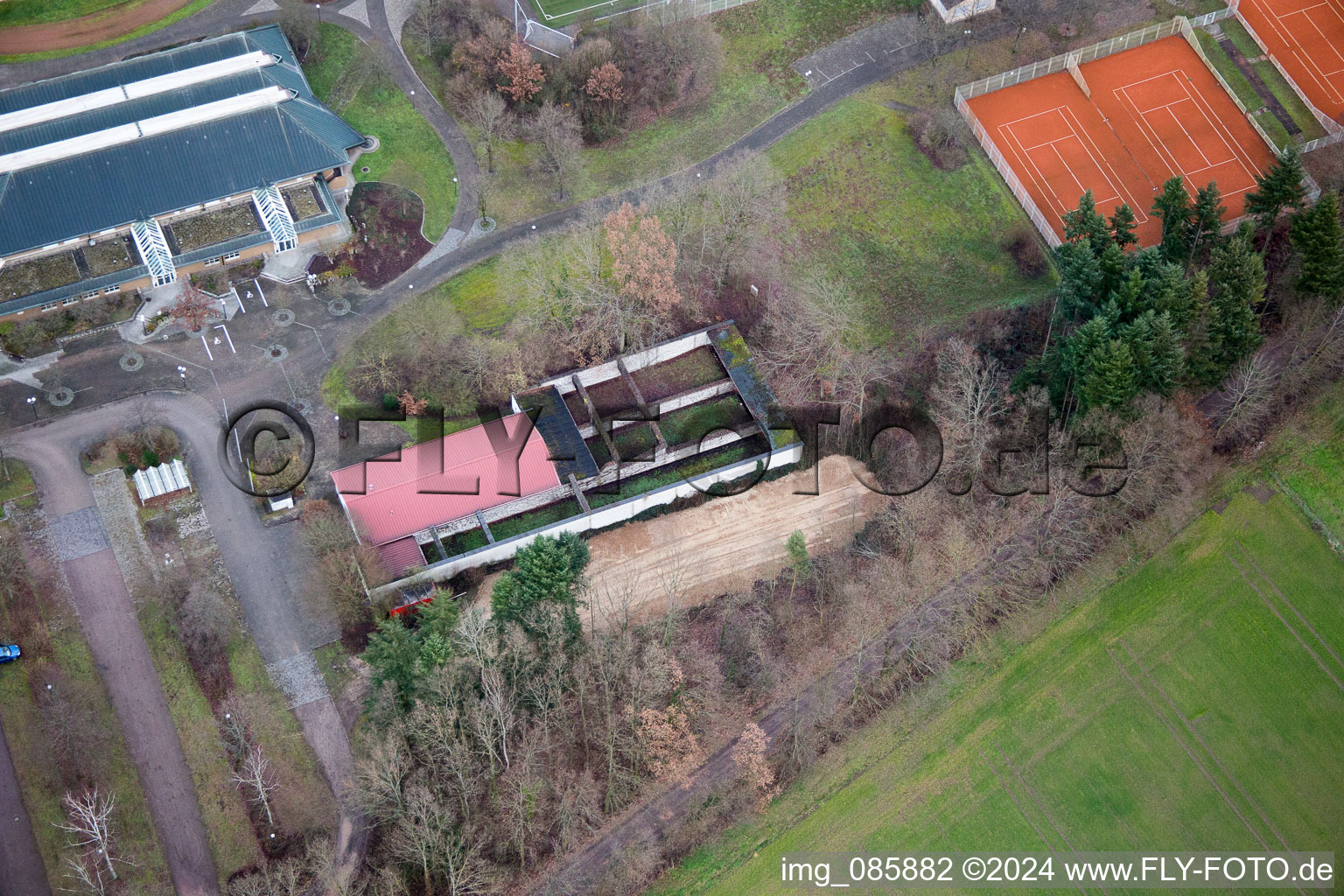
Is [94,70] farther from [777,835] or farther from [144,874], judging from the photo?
[777,835]

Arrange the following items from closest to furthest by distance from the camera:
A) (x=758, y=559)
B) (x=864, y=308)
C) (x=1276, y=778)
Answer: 1. (x=1276, y=778)
2. (x=758, y=559)
3. (x=864, y=308)

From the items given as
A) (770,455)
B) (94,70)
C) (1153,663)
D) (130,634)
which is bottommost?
(1153,663)

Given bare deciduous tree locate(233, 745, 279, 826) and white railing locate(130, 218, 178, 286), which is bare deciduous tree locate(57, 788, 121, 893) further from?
white railing locate(130, 218, 178, 286)

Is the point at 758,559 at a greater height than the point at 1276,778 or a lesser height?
greater

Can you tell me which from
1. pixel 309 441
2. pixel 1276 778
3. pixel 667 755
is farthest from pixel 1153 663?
pixel 309 441

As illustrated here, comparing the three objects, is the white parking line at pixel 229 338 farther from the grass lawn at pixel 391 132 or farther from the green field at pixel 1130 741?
the green field at pixel 1130 741

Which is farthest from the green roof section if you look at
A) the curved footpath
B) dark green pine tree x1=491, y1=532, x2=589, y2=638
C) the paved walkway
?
dark green pine tree x1=491, y1=532, x2=589, y2=638

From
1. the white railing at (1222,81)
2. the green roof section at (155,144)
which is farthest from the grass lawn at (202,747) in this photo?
the white railing at (1222,81)
